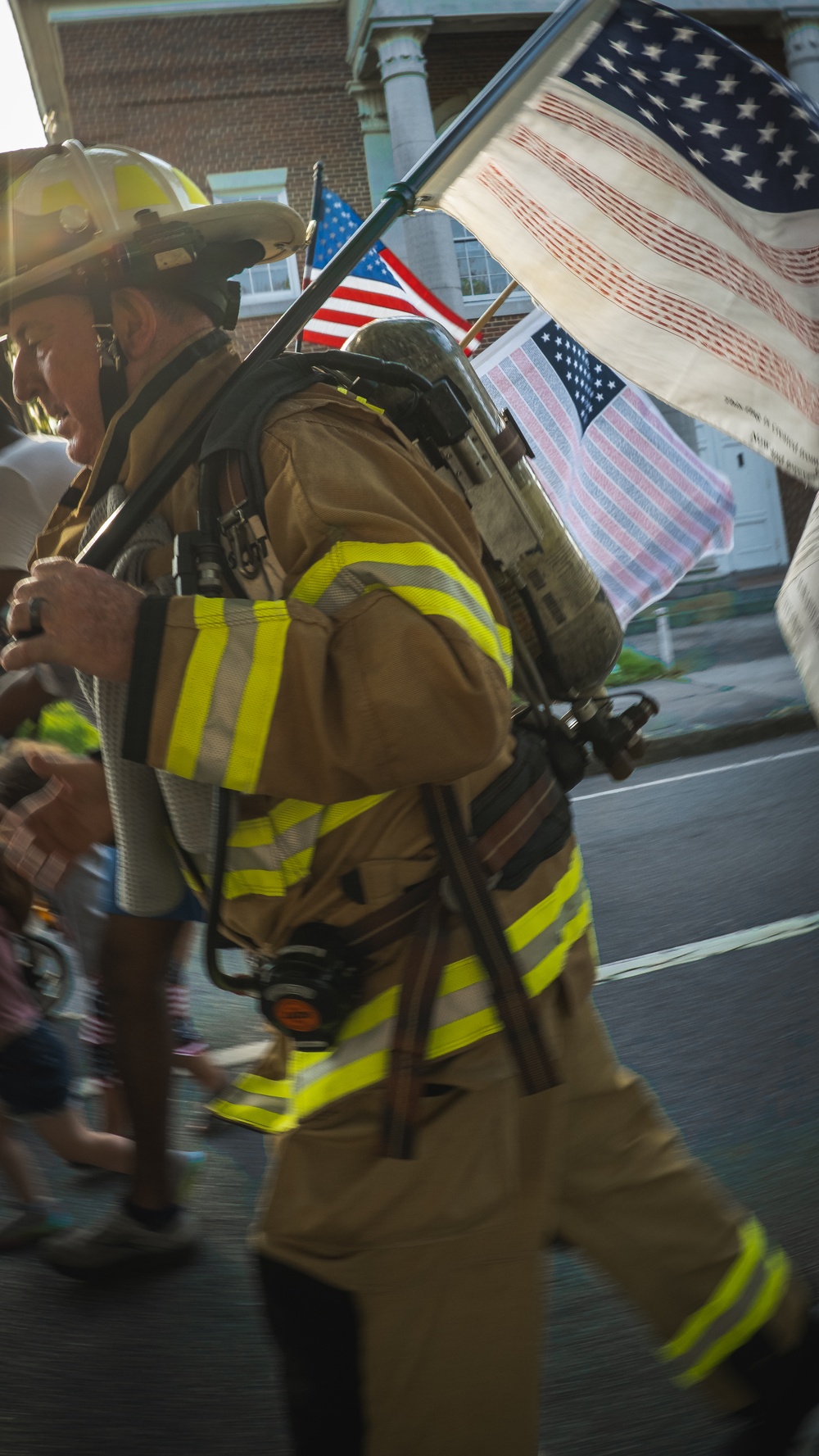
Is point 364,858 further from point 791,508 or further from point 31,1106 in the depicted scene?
point 791,508

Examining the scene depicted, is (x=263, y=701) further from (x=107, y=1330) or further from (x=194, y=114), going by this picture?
(x=194, y=114)

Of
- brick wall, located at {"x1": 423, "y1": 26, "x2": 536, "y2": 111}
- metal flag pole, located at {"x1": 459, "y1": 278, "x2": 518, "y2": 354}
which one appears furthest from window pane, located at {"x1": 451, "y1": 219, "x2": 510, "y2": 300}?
metal flag pole, located at {"x1": 459, "y1": 278, "x2": 518, "y2": 354}

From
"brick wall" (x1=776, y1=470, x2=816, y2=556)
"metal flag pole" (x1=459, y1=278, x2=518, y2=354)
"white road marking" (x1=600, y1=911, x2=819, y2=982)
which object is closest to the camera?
"metal flag pole" (x1=459, y1=278, x2=518, y2=354)

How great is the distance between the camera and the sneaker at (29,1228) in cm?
308

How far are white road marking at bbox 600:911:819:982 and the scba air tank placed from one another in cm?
274

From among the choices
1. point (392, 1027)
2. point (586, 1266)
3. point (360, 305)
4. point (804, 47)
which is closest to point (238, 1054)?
point (586, 1266)

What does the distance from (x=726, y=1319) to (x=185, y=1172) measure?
1845 mm

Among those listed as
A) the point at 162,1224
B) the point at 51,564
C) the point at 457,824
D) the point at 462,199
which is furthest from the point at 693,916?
the point at 51,564

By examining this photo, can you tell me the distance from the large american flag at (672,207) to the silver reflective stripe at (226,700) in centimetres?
104

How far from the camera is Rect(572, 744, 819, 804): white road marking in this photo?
24.8ft

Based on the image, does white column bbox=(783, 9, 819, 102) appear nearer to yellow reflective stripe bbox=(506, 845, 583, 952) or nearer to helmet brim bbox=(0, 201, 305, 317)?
helmet brim bbox=(0, 201, 305, 317)

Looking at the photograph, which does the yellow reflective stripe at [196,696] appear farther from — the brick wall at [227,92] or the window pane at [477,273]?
the window pane at [477,273]

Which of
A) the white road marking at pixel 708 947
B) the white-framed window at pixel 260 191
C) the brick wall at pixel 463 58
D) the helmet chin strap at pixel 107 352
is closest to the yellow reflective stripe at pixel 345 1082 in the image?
the helmet chin strap at pixel 107 352

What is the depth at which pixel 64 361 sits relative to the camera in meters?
1.79
